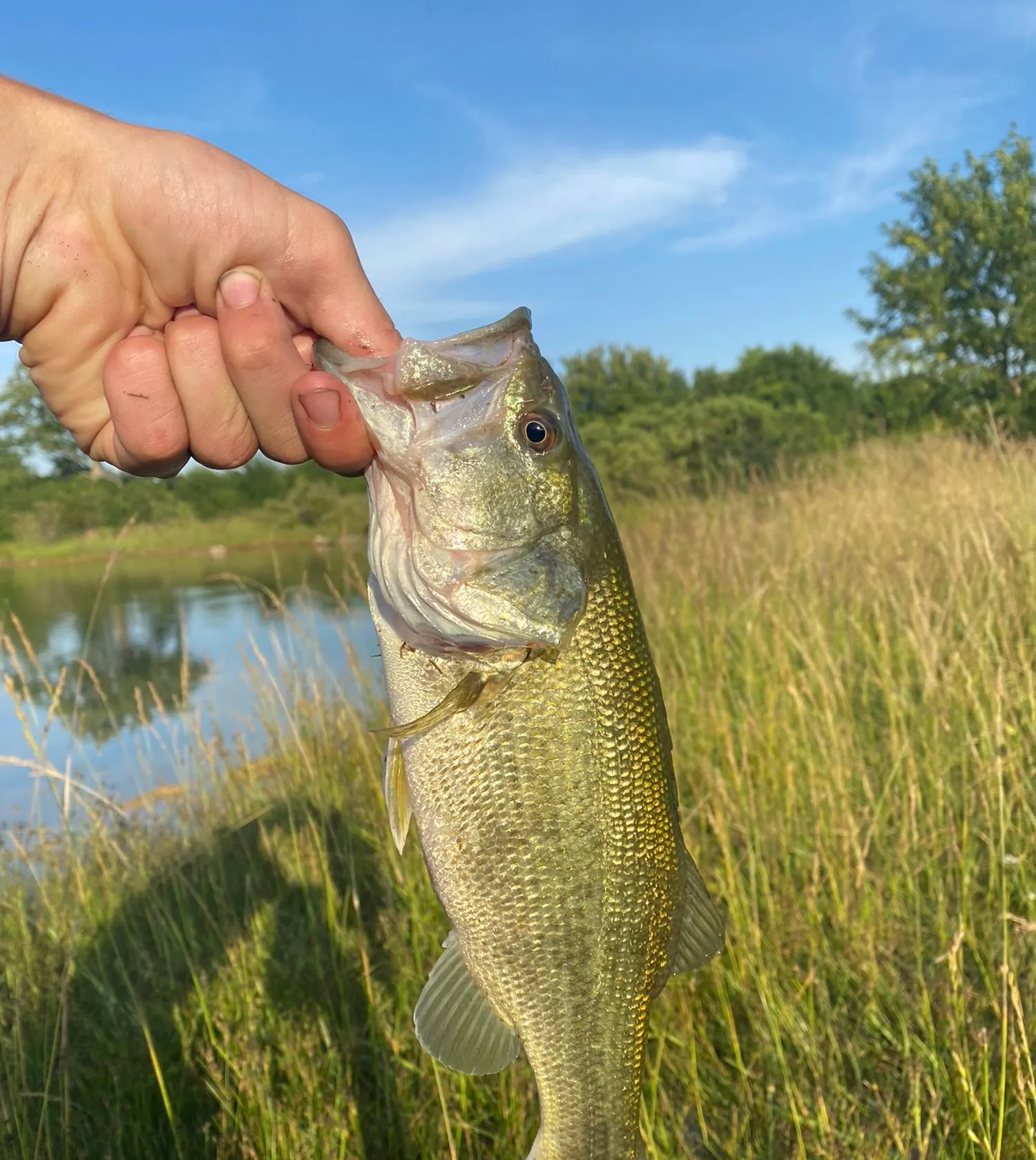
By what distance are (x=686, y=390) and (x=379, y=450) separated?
1868 inches

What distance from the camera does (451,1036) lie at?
1.49m

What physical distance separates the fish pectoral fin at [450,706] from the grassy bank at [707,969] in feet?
4.55

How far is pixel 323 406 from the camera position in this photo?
1462 millimetres

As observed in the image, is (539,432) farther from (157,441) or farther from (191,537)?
(191,537)

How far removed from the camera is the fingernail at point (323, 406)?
1.46 metres

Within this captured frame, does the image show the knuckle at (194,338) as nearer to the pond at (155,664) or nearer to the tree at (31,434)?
the pond at (155,664)

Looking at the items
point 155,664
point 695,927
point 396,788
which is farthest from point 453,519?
point 155,664

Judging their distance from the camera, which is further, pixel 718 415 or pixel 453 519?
pixel 718 415

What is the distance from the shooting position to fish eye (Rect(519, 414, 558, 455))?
5.03 feet

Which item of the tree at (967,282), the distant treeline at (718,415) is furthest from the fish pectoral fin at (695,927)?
the tree at (967,282)

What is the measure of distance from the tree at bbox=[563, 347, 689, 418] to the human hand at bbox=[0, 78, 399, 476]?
1638 inches

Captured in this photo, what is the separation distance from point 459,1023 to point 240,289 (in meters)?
1.48

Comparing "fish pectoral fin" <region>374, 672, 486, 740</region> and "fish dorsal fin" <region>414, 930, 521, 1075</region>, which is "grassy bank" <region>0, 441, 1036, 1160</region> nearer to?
"fish dorsal fin" <region>414, 930, 521, 1075</region>

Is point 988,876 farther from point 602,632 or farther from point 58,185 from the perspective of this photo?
point 58,185
